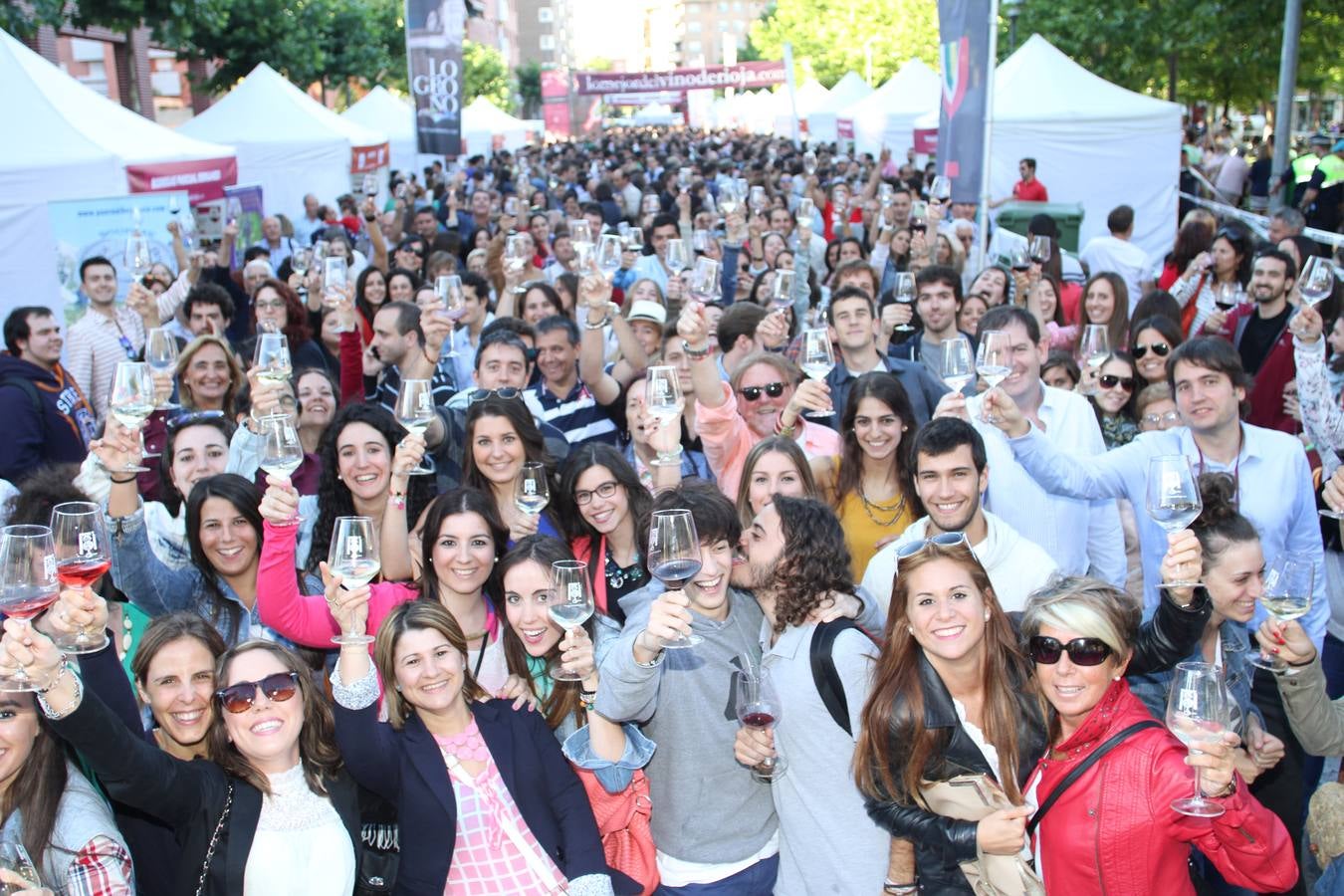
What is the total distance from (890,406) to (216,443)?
9.10ft

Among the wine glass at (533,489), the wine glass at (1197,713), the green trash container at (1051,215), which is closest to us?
the wine glass at (1197,713)

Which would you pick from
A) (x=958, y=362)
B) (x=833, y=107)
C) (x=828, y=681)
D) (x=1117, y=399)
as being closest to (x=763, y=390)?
(x=958, y=362)

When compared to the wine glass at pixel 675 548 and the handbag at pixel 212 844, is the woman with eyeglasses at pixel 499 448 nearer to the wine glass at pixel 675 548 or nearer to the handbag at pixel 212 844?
the wine glass at pixel 675 548

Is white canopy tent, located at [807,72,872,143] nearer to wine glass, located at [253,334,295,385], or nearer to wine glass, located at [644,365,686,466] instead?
wine glass, located at [253,334,295,385]

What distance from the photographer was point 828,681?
3246mm

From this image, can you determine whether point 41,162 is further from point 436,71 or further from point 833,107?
point 833,107

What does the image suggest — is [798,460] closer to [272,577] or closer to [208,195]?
[272,577]

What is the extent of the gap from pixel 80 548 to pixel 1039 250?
6.63 m

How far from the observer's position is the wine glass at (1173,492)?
3469 mm

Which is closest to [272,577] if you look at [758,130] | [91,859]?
[91,859]

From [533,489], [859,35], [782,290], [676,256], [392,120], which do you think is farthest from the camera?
[859,35]

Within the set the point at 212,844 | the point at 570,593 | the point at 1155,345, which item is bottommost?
the point at 212,844

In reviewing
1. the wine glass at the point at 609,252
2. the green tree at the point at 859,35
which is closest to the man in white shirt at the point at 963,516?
the wine glass at the point at 609,252

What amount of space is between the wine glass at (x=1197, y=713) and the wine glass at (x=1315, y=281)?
4508 mm
